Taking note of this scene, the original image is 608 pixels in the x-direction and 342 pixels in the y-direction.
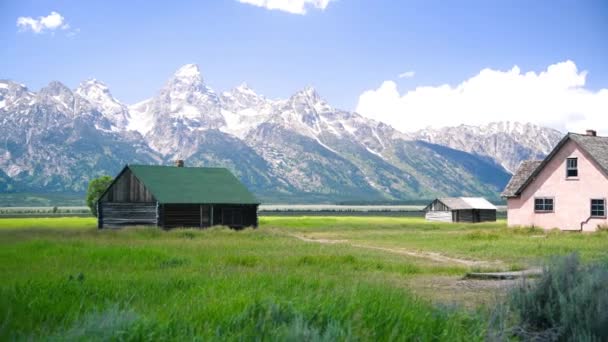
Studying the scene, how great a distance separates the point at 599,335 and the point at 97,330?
8.04m

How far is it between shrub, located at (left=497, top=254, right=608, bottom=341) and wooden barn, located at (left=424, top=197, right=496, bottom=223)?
4004 inches

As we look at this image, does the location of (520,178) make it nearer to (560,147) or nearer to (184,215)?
(560,147)

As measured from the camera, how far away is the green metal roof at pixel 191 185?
205ft

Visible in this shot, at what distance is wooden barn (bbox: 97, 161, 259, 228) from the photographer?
62250 millimetres

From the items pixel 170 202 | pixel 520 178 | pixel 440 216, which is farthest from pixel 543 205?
pixel 440 216

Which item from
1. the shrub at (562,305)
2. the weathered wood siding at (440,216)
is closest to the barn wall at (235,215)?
the shrub at (562,305)

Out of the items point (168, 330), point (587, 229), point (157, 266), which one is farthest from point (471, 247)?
point (168, 330)

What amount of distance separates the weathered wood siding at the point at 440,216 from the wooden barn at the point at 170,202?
56.3 m

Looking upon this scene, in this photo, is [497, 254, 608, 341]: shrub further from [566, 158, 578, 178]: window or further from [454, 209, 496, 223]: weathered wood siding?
[454, 209, 496, 223]: weathered wood siding

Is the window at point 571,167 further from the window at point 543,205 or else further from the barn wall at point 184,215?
the barn wall at point 184,215

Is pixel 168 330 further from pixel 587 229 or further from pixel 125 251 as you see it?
pixel 587 229

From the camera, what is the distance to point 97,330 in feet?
26.7

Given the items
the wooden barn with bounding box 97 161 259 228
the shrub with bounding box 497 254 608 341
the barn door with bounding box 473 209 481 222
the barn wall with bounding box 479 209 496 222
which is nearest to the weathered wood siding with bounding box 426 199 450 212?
the barn door with bounding box 473 209 481 222

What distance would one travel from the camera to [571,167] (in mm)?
52312
